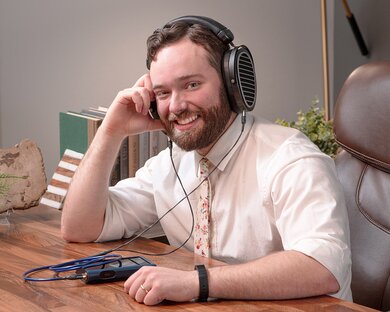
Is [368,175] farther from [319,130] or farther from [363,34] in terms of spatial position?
[363,34]

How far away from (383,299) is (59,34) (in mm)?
1967

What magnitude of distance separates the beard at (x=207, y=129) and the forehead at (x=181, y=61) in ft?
0.25

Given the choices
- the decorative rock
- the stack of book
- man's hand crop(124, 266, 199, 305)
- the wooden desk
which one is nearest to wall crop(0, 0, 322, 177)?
the stack of book

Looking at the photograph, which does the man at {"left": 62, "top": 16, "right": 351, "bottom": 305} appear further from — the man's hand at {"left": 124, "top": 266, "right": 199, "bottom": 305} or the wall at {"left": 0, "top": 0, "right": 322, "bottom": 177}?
the wall at {"left": 0, "top": 0, "right": 322, "bottom": 177}

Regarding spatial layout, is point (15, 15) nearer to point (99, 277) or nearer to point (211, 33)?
point (211, 33)

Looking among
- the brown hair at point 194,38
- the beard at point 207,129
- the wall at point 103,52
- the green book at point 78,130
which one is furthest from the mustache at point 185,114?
the wall at point 103,52

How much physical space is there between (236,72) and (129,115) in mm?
341

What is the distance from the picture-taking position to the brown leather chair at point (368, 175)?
176 centimetres

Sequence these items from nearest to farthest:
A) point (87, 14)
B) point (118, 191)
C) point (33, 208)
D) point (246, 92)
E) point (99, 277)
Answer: point (99, 277), point (246, 92), point (118, 191), point (33, 208), point (87, 14)

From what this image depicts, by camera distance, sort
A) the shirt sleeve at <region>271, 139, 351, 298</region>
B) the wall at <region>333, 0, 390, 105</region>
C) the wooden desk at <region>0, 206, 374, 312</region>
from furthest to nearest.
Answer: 1. the wall at <region>333, 0, 390, 105</region>
2. the shirt sleeve at <region>271, 139, 351, 298</region>
3. the wooden desk at <region>0, 206, 374, 312</region>

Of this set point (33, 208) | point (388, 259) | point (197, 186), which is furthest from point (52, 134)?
point (388, 259)

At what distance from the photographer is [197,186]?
1.78 meters

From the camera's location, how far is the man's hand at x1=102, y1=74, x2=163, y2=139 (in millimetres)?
1813

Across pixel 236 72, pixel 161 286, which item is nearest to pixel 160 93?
pixel 236 72
